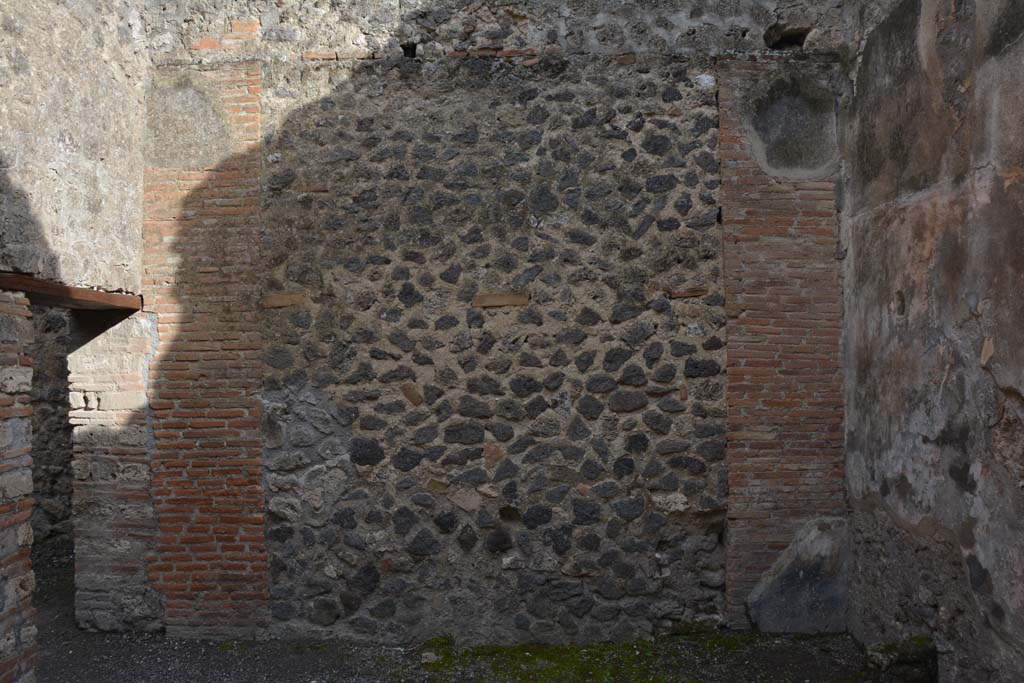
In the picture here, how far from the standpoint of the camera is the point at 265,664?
14.7ft

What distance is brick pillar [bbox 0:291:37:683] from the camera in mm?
3609

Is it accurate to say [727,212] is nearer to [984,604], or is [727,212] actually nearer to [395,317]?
[395,317]

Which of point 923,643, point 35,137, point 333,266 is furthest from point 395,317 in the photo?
point 923,643

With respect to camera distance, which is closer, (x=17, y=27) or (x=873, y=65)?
(x=17, y=27)

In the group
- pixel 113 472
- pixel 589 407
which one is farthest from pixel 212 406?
pixel 589 407

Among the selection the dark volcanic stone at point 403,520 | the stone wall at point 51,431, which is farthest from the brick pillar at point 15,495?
the stone wall at point 51,431

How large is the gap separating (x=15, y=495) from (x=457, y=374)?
2.36 meters

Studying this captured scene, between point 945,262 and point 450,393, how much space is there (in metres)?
2.75

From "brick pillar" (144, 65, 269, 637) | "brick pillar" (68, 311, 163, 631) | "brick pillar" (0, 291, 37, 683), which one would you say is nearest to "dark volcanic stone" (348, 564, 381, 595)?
"brick pillar" (144, 65, 269, 637)

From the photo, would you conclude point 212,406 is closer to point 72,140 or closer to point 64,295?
point 64,295

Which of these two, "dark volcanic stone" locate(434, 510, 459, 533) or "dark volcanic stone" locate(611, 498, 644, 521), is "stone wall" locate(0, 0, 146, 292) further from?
"dark volcanic stone" locate(611, 498, 644, 521)

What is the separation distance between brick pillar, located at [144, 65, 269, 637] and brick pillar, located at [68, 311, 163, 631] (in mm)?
100

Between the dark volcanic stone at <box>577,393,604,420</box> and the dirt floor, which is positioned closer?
the dirt floor

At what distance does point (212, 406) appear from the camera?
15.8ft
